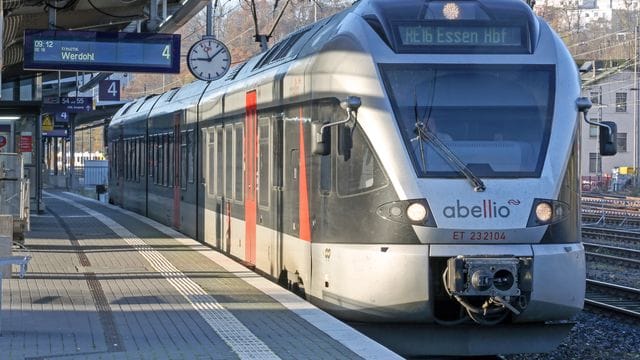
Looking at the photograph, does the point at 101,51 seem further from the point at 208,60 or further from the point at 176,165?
the point at 176,165

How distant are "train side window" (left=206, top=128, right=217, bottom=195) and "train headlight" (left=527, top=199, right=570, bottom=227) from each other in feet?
25.9

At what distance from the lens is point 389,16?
959 centimetres

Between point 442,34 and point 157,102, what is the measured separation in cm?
1534

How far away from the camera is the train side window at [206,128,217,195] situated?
1603cm

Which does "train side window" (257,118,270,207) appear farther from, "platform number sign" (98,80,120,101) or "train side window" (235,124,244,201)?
"platform number sign" (98,80,120,101)

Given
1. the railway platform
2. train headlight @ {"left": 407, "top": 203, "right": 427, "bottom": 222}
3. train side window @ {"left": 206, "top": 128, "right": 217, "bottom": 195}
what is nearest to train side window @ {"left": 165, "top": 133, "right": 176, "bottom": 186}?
train side window @ {"left": 206, "top": 128, "right": 217, "bottom": 195}

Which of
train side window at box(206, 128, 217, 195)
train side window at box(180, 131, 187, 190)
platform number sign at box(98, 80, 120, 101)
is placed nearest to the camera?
train side window at box(206, 128, 217, 195)

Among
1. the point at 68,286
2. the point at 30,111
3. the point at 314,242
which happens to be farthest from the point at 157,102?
the point at 314,242

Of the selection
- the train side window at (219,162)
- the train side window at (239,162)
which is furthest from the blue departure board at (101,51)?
the train side window at (239,162)

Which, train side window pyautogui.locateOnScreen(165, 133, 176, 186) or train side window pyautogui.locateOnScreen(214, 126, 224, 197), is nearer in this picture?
train side window pyautogui.locateOnScreen(214, 126, 224, 197)

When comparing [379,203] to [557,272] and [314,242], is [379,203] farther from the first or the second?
[557,272]

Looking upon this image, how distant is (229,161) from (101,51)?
5282 millimetres

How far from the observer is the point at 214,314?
978cm

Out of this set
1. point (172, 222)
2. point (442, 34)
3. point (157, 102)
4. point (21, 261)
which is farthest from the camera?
point (157, 102)
